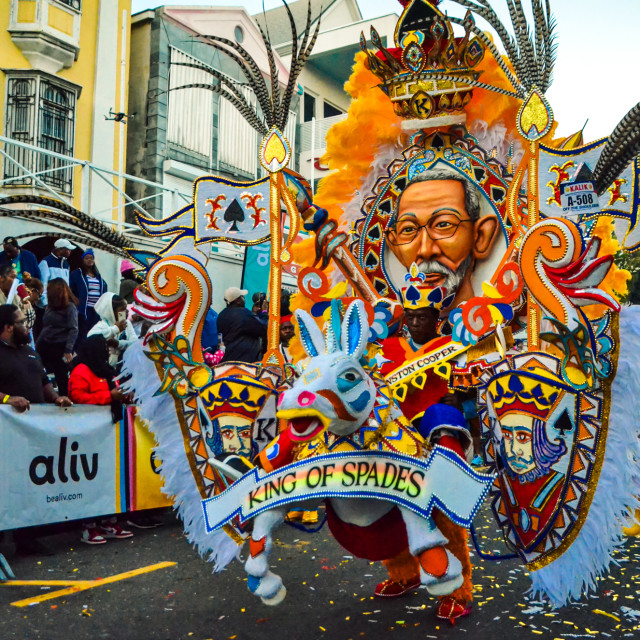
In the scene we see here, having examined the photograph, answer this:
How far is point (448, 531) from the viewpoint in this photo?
335 cm

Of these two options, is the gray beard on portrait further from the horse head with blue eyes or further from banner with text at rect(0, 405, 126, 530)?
banner with text at rect(0, 405, 126, 530)

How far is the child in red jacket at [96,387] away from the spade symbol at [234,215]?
176 centimetres

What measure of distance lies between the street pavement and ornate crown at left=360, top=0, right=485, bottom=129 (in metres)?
2.65

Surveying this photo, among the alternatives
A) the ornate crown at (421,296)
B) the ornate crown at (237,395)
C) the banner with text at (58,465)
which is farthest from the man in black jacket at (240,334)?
the ornate crown at (421,296)

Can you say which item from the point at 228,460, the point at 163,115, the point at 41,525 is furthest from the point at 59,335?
the point at 163,115

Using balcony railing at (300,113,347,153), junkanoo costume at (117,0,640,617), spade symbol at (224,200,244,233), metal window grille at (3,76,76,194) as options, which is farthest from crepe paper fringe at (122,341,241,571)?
balcony railing at (300,113,347,153)

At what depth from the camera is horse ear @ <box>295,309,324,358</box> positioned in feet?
10.1

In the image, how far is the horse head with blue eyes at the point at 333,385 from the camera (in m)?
2.77

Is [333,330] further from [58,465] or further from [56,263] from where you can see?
[56,263]

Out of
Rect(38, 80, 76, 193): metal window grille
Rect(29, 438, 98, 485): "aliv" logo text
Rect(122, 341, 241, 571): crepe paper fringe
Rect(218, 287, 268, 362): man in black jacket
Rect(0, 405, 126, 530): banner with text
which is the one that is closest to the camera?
Rect(122, 341, 241, 571): crepe paper fringe

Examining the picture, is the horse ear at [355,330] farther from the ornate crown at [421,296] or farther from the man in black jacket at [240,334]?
the man in black jacket at [240,334]

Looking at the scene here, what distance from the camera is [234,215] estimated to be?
457 centimetres

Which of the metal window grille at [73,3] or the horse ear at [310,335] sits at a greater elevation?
the metal window grille at [73,3]

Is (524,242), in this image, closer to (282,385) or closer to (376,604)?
(282,385)
